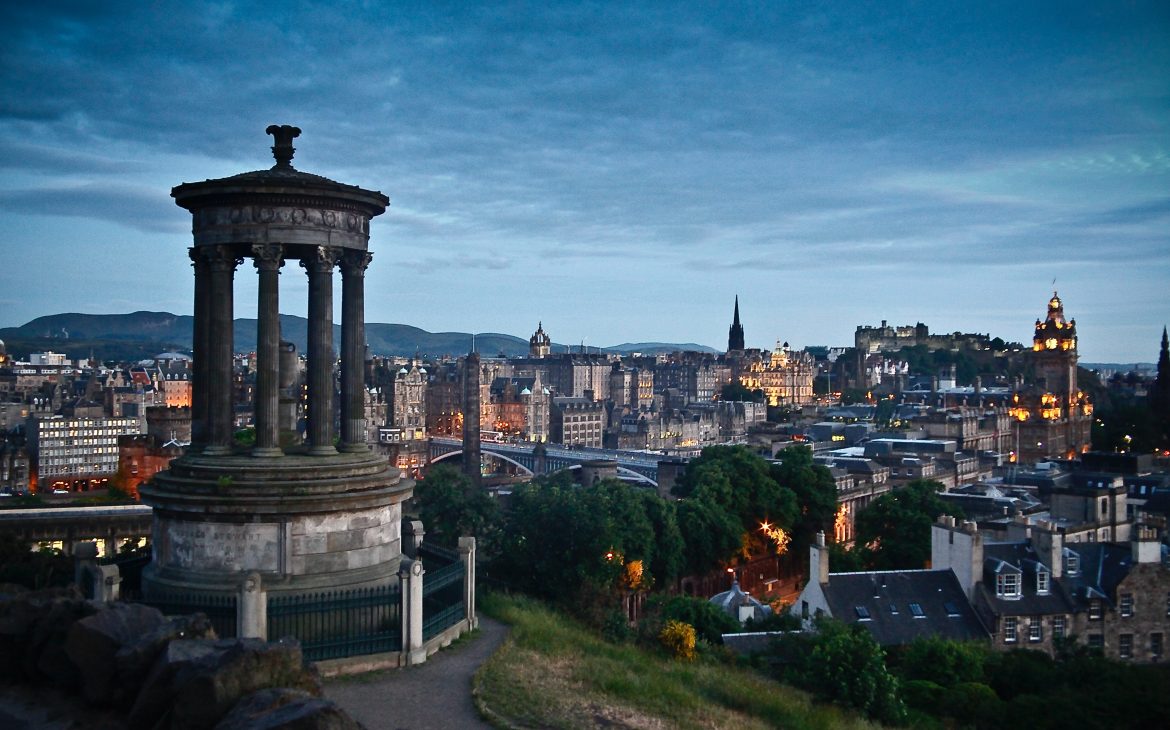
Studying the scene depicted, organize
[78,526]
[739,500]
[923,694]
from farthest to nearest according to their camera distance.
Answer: [739,500] → [78,526] → [923,694]

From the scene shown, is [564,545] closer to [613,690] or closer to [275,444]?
[275,444]

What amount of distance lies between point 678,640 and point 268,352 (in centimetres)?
1160

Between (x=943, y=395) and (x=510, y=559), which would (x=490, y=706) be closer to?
(x=510, y=559)

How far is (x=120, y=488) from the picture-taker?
287 feet

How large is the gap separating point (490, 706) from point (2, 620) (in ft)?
23.0

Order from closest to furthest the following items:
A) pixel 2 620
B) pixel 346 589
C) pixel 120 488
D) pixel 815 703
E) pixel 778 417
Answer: pixel 2 620 < pixel 346 589 < pixel 815 703 < pixel 120 488 < pixel 778 417

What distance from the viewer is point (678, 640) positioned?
2523 centimetres

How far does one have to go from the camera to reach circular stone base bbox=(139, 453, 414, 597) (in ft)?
65.0

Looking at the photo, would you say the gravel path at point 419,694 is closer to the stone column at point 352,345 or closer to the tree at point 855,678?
the stone column at point 352,345

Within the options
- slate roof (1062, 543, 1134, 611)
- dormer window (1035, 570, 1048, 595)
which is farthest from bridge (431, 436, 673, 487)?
dormer window (1035, 570, 1048, 595)

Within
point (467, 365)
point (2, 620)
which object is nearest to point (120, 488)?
point (467, 365)

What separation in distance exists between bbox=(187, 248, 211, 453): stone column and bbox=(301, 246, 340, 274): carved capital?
7.09ft

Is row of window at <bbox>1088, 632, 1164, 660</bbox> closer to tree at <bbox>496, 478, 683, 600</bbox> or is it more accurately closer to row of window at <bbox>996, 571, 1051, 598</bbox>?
row of window at <bbox>996, 571, 1051, 598</bbox>

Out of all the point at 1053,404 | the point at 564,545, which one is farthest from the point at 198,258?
the point at 1053,404
